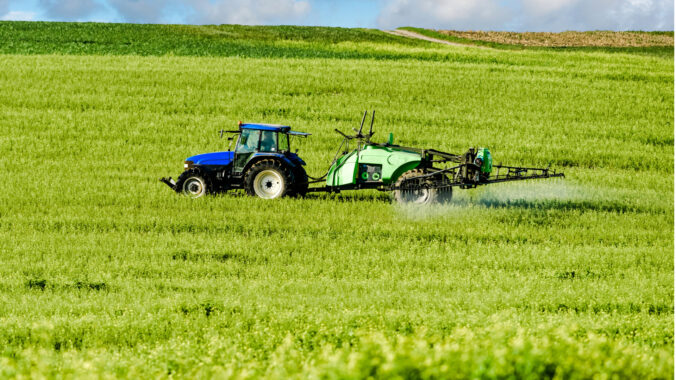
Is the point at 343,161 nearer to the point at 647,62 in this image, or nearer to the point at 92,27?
the point at 647,62

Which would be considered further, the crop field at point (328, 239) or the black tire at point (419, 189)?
the black tire at point (419, 189)

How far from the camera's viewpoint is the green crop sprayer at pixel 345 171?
16172mm

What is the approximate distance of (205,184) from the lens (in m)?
17.6

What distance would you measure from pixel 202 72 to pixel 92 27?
29.2 m

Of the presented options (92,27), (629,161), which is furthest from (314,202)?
(92,27)

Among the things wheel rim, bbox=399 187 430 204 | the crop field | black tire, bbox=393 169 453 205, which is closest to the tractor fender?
the crop field

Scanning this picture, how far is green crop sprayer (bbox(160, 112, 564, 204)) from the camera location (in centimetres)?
1617

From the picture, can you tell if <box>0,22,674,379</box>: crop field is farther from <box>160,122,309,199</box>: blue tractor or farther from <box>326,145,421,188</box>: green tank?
<box>326,145,421,188</box>: green tank

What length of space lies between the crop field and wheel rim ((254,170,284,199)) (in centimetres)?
43

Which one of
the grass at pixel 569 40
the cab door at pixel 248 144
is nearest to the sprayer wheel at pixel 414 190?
the cab door at pixel 248 144

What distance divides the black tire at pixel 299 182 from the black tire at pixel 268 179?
0.42ft

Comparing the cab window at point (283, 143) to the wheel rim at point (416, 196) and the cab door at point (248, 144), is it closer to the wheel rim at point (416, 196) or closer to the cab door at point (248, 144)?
Result: the cab door at point (248, 144)

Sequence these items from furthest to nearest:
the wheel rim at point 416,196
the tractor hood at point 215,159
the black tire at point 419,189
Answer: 1. the tractor hood at point 215,159
2. the wheel rim at point 416,196
3. the black tire at point 419,189

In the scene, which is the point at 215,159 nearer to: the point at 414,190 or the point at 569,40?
the point at 414,190
